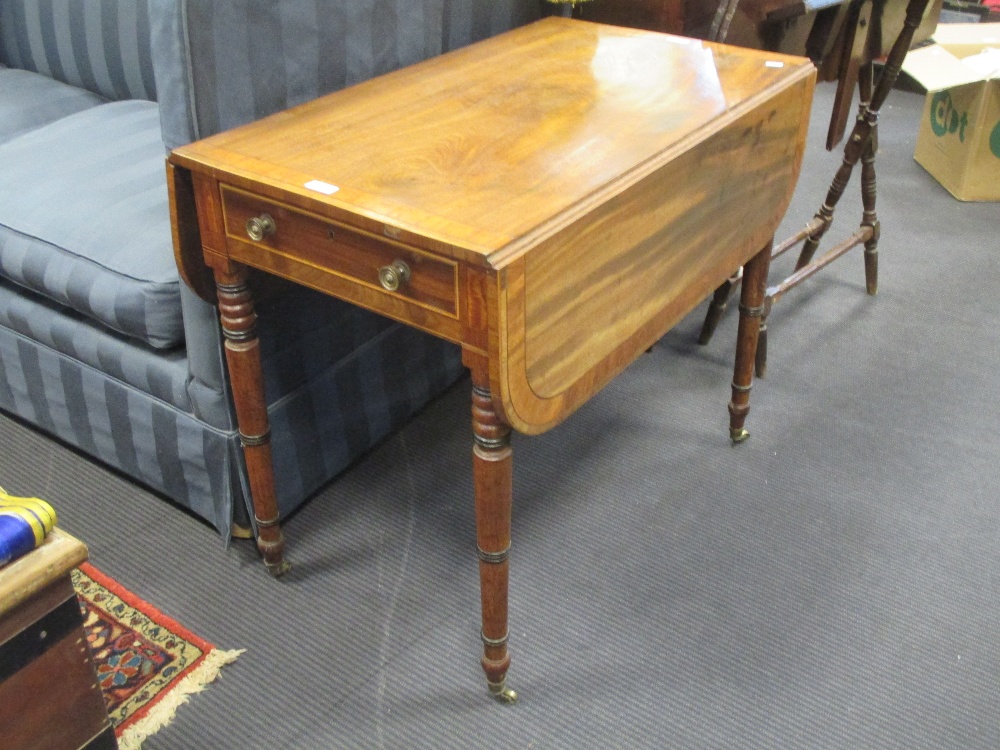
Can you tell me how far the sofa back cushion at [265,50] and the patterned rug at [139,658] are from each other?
2.28ft

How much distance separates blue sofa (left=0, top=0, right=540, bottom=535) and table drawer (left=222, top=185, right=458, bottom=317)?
0.60 feet

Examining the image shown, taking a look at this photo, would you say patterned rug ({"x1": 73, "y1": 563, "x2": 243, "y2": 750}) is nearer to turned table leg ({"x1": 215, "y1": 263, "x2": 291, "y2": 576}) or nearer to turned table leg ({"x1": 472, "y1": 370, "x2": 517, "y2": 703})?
turned table leg ({"x1": 215, "y1": 263, "x2": 291, "y2": 576})

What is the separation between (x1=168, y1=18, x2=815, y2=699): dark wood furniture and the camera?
103 cm

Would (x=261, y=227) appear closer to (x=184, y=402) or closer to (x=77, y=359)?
(x=184, y=402)

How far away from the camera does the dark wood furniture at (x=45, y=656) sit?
850 mm

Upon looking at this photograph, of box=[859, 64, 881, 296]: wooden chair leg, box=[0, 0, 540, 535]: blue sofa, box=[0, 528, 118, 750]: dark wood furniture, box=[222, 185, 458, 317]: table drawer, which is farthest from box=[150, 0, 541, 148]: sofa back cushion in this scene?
box=[859, 64, 881, 296]: wooden chair leg

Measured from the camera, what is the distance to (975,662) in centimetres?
140

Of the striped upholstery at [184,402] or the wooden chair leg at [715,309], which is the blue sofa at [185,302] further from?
the wooden chair leg at [715,309]

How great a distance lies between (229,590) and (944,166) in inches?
90.2

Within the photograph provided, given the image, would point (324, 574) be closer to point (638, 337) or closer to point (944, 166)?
point (638, 337)

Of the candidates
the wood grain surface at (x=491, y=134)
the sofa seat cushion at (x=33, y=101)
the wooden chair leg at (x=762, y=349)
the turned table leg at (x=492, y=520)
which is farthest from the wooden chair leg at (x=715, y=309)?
the sofa seat cushion at (x=33, y=101)

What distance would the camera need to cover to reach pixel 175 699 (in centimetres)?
134

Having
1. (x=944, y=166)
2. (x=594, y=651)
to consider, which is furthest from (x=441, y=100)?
(x=944, y=166)

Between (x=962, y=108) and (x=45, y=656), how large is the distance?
256 centimetres
